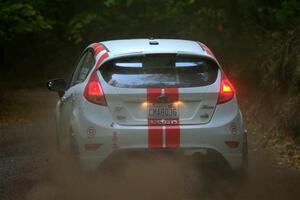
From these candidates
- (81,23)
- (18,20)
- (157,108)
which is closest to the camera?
(157,108)

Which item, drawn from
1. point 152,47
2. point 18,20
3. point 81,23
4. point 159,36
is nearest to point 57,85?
point 152,47

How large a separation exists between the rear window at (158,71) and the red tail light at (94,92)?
115 mm

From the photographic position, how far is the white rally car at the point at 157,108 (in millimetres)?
7785

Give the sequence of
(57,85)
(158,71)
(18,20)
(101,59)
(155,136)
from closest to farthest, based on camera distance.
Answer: (155,136) < (158,71) < (101,59) < (57,85) < (18,20)

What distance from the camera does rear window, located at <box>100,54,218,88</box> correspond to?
7941 millimetres

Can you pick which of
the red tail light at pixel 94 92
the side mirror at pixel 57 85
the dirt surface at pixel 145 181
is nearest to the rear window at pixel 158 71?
the red tail light at pixel 94 92

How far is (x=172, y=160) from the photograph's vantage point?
26.3 ft

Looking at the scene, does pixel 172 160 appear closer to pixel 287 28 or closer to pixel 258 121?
pixel 258 121

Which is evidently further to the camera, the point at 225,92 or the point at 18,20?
the point at 18,20

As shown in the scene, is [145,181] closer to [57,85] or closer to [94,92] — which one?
[94,92]

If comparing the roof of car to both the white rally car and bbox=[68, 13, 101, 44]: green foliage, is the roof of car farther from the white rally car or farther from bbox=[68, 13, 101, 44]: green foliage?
bbox=[68, 13, 101, 44]: green foliage

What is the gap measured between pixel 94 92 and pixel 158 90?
73 centimetres

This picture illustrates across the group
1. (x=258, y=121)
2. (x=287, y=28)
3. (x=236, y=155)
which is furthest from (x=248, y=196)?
(x=287, y=28)

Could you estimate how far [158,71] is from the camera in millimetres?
8031
